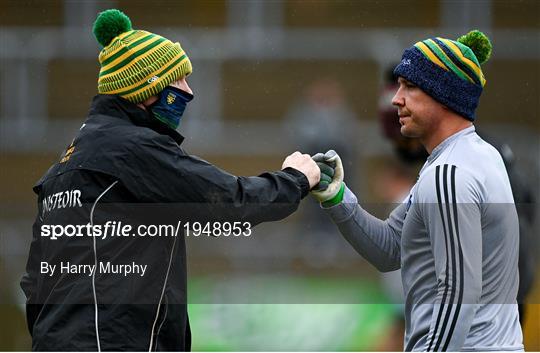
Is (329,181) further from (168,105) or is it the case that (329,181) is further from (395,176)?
(395,176)

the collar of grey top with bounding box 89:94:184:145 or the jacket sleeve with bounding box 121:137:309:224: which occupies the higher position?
the collar of grey top with bounding box 89:94:184:145

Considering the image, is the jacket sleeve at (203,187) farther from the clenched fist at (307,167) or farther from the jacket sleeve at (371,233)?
the jacket sleeve at (371,233)

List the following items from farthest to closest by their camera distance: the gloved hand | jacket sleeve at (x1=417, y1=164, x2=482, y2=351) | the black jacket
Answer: the gloved hand → the black jacket → jacket sleeve at (x1=417, y1=164, x2=482, y2=351)

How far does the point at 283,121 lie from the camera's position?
4.38 meters

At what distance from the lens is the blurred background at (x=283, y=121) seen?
2.90 meters

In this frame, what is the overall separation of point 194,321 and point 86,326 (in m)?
0.58

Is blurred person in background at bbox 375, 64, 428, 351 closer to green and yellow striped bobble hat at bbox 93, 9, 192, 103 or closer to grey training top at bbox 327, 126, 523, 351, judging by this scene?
grey training top at bbox 327, 126, 523, 351

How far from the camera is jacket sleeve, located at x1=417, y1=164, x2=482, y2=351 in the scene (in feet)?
7.04

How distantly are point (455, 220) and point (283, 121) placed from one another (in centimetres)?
225

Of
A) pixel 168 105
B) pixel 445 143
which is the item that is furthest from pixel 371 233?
pixel 168 105

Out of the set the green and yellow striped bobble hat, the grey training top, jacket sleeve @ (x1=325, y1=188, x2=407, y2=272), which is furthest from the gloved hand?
the green and yellow striped bobble hat

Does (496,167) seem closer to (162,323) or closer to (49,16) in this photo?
(162,323)

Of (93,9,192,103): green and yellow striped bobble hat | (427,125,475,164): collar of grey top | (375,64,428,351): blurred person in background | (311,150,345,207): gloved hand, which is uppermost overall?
(93,9,192,103): green and yellow striped bobble hat

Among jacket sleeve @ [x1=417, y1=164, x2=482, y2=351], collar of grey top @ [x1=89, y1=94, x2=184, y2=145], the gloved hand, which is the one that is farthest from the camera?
the gloved hand
